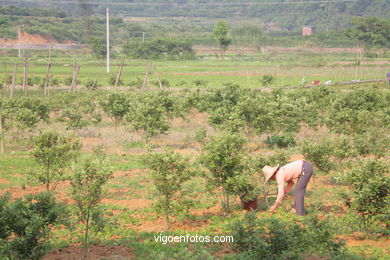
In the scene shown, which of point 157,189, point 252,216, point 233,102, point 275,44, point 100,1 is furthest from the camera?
point 100,1

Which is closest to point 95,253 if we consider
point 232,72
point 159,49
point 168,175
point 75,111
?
point 168,175

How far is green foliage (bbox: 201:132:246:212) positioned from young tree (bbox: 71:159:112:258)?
3.01 m

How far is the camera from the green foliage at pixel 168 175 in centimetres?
1152

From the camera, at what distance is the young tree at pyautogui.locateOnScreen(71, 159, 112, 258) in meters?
9.85

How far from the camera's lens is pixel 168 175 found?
11414 mm

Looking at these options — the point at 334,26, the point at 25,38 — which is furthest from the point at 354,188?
Result: the point at 334,26

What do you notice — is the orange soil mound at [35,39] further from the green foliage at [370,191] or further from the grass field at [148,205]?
the green foliage at [370,191]

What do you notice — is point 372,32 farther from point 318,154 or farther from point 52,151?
point 52,151

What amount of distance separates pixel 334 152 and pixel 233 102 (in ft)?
35.2

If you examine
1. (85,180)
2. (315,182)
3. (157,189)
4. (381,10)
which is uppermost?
(381,10)

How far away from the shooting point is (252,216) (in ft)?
31.1

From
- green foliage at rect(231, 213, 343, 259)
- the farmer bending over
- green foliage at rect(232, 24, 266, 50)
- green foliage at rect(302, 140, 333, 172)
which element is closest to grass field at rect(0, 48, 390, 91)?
green foliage at rect(232, 24, 266, 50)

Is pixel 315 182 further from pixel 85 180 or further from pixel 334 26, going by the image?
pixel 334 26

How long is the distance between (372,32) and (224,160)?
81189mm
